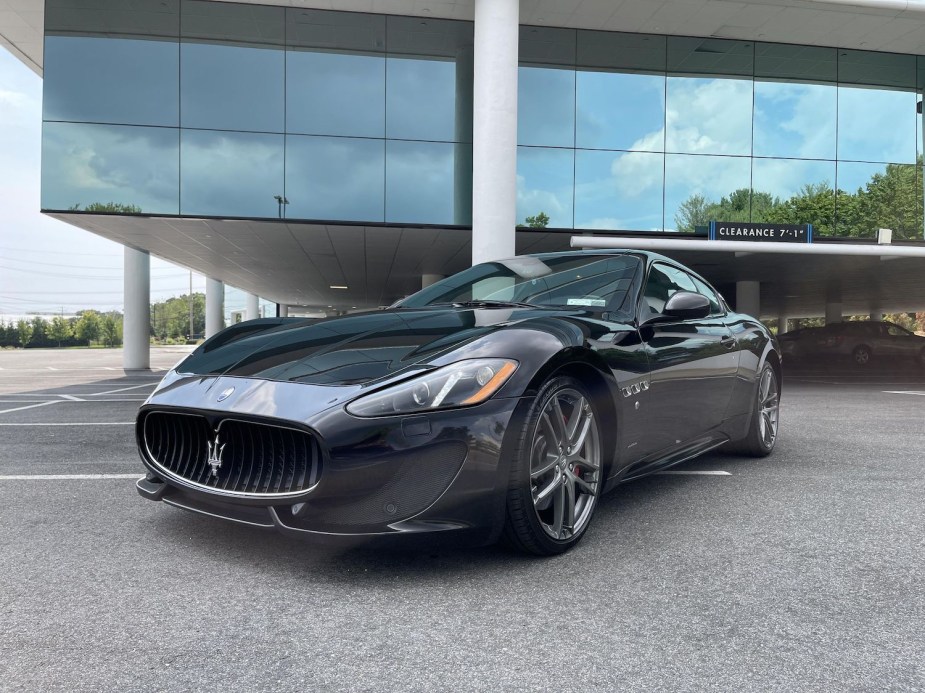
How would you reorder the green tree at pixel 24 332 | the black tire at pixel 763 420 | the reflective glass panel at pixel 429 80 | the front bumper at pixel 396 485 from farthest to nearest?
the green tree at pixel 24 332 → the reflective glass panel at pixel 429 80 → the black tire at pixel 763 420 → the front bumper at pixel 396 485

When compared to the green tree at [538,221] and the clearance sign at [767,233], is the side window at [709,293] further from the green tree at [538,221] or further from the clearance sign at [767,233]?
the clearance sign at [767,233]

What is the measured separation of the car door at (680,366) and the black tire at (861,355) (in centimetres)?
1861

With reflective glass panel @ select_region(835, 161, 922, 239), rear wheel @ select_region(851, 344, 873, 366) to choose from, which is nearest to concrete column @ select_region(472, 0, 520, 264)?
reflective glass panel @ select_region(835, 161, 922, 239)

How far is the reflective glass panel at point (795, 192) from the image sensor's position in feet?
48.7

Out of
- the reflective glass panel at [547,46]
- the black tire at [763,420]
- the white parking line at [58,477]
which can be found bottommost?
the white parking line at [58,477]

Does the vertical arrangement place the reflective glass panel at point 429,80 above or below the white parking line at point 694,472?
above

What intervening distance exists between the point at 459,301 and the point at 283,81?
1137cm

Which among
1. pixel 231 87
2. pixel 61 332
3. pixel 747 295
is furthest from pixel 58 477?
pixel 61 332

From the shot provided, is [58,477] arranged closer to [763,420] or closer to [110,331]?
[763,420]

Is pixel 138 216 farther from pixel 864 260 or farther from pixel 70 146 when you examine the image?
pixel 864 260

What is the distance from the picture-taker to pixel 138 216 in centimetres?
1338

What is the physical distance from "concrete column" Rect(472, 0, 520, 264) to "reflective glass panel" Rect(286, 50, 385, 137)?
3.11 metres

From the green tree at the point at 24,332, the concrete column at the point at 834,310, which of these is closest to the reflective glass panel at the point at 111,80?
the concrete column at the point at 834,310

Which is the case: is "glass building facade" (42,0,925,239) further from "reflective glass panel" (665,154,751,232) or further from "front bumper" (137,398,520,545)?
"front bumper" (137,398,520,545)
